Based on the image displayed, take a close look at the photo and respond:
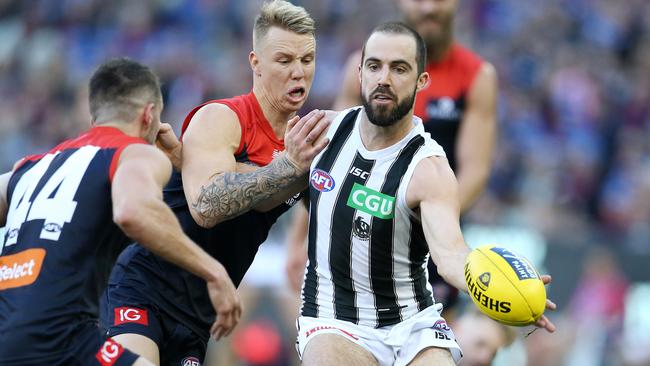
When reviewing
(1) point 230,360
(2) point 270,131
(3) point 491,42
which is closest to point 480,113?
(2) point 270,131

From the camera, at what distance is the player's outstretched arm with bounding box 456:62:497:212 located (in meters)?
9.54

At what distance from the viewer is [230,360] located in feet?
44.2

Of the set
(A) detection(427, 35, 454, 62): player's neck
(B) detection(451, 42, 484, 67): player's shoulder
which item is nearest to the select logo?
(A) detection(427, 35, 454, 62): player's neck

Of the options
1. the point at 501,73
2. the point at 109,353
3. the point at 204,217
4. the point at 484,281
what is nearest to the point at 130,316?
the point at 204,217

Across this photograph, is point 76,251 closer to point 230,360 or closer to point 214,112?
point 214,112

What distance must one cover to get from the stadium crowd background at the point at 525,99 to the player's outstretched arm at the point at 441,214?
697 cm

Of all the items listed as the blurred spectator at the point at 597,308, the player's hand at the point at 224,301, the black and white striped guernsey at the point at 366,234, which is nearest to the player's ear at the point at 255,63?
the black and white striped guernsey at the point at 366,234

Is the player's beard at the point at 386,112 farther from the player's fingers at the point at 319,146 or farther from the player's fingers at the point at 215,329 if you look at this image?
the player's fingers at the point at 215,329

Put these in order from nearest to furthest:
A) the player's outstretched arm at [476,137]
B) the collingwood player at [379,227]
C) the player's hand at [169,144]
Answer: the collingwood player at [379,227]
the player's hand at [169,144]
the player's outstretched arm at [476,137]

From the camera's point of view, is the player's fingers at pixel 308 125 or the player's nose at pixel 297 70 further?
the player's nose at pixel 297 70

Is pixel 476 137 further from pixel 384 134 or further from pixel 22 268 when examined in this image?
pixel 22 268

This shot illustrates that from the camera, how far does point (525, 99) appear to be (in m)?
18.3

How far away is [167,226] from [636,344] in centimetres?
944

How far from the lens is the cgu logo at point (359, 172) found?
6.95m
